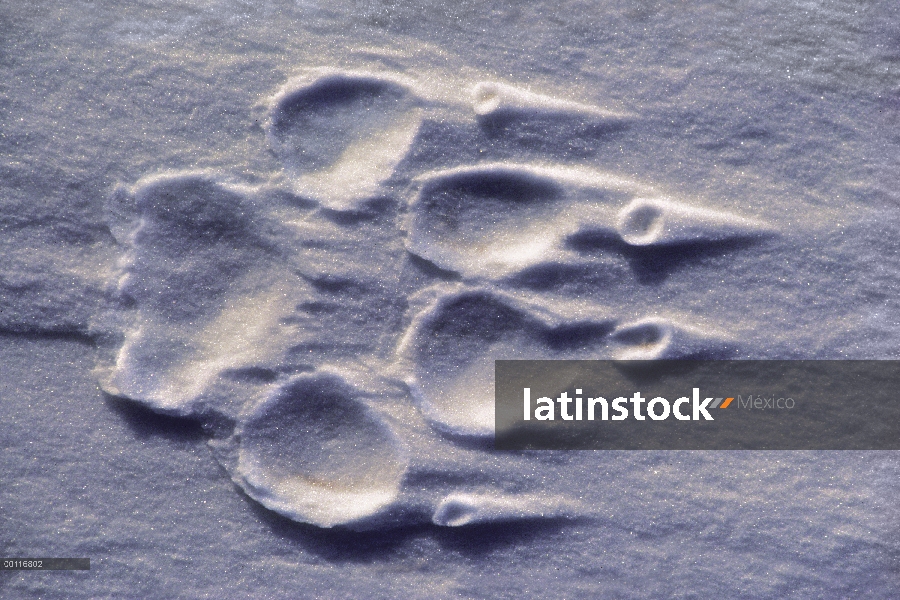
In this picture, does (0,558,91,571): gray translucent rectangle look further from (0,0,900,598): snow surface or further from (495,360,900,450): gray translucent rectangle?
(495,360,900,450): gray translucent rectangle

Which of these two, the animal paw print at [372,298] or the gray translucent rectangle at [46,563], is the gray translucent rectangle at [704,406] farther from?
the gray translucent rectangle at [46,563]

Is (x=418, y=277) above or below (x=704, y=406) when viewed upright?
above

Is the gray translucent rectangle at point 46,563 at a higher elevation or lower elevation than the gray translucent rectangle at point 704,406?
lower

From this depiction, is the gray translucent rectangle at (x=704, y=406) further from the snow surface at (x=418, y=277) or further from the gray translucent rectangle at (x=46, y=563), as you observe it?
the gray translucent rectangle at (x=46, y=563)

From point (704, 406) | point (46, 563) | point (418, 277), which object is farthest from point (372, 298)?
point (46, 563)

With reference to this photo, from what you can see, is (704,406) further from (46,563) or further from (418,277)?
(46,563)

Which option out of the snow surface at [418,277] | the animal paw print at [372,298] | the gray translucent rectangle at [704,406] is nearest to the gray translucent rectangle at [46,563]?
the snow surface at [418,277]
